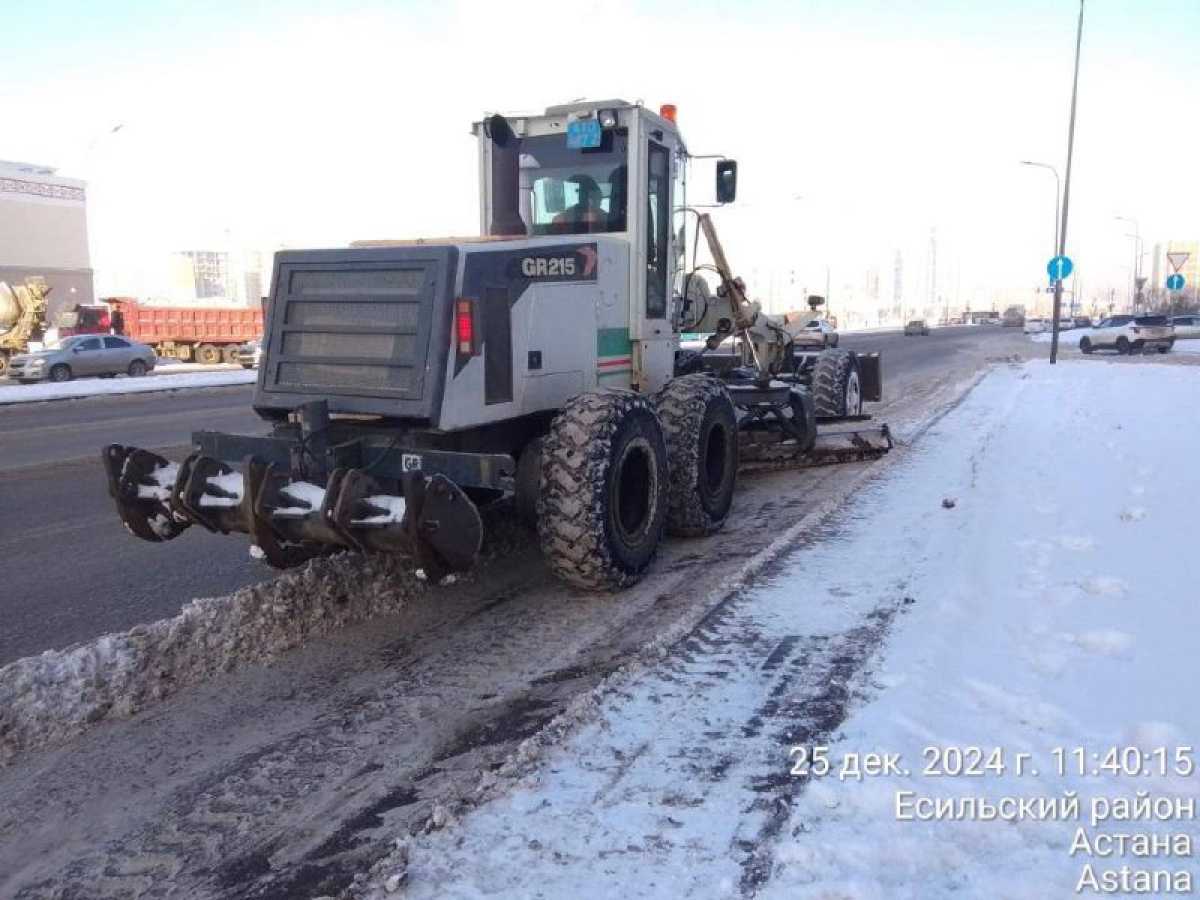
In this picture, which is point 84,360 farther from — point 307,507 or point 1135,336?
point 1135,336

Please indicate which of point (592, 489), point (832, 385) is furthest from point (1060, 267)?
point (592, 489)

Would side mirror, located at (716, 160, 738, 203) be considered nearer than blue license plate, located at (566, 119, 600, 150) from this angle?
No

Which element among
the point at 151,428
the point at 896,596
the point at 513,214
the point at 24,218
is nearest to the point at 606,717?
the point at 896,596

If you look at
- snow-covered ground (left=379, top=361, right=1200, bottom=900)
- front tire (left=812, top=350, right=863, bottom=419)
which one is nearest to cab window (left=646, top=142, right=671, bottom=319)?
snow-covered ground (left=379, top=361, right=1200, bottom=900)

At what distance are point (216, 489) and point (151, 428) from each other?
11.7 meters

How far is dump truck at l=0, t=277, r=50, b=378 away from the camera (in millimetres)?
35719

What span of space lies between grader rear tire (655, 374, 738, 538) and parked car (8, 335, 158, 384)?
88.8 ft

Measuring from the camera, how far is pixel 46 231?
59281mm

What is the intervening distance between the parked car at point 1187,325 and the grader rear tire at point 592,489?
167 ft

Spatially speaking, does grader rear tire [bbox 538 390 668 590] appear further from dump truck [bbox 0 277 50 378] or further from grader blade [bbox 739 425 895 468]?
Answer: dump truck [bbox 0 277 50 378]

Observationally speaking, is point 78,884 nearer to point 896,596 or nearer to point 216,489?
point 216,489

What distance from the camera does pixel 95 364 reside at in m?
30.0

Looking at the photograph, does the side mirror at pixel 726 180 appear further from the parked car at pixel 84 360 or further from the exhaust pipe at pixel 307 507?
the parked car at pixel 84 360

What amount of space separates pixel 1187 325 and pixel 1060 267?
29520 mm
